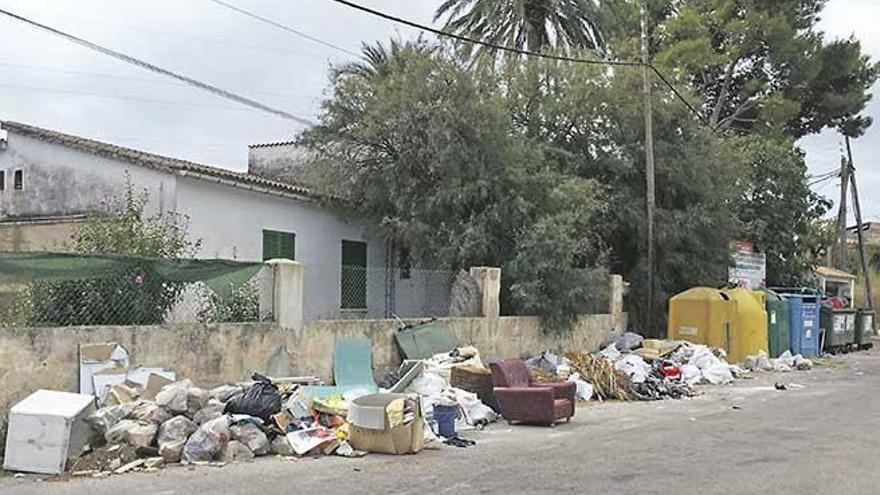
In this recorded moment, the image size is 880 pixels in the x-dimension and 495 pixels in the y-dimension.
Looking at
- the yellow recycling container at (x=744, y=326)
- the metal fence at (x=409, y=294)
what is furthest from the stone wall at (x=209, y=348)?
the yellow recycling container at (x=744, y=326)

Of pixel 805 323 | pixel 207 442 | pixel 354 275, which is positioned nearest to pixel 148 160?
pixel 354 275

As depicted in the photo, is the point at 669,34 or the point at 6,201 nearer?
the point at 6,201

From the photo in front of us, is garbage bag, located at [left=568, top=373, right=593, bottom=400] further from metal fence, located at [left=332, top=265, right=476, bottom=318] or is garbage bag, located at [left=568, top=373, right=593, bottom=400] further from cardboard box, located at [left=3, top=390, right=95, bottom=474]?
cardboard box, located at [left=3, top=390, right=95, bottom=474]

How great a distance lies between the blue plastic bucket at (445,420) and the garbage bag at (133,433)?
3629 millimetres

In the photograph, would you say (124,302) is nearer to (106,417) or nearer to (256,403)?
(106,417)

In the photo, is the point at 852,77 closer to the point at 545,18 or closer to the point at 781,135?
the point at 781,135

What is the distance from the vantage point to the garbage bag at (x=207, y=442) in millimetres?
9859

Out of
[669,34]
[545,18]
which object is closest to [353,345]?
[545,18]

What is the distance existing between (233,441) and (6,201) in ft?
43.5

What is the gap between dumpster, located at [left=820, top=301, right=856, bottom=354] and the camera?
2952cm

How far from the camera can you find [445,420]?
11914 millimetres

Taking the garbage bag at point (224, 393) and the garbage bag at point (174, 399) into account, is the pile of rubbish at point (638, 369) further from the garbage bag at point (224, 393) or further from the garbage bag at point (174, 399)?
the garbage bag at point (174, 399)

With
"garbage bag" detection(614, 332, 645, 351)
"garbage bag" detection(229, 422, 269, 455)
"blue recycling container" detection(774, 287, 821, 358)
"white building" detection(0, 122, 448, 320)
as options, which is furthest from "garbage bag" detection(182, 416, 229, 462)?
"blue recycling container" detection(774, 287, 821, 358)

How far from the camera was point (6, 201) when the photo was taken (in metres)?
20.7
